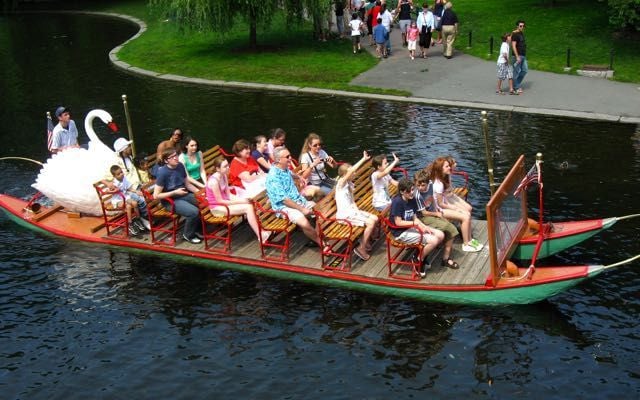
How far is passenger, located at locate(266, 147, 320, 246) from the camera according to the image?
13828 mm

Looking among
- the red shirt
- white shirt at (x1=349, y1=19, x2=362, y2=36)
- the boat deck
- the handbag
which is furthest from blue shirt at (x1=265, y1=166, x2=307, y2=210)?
white shirt at (x1=349, y1=19, x2=362, y2=36)

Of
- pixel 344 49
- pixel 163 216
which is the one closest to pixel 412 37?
pixel 344 49

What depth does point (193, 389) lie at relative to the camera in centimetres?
1104

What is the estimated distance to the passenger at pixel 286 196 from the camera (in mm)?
13828

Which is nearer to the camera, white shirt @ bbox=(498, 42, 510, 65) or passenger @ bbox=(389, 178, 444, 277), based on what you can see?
passenger @ bbox=(389, 178, 444, 277)

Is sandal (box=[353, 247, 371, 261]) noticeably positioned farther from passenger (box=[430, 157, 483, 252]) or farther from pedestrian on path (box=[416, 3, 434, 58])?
pedestrian on path (box=[416, 3, 434, 58])

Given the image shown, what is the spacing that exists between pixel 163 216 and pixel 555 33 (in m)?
21.3

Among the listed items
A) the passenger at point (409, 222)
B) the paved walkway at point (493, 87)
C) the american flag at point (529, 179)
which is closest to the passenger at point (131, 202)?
the passenger at point (409, 222)

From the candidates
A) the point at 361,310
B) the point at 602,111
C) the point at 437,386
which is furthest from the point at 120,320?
the point at 602,111

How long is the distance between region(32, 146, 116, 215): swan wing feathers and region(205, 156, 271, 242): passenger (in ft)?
8.56

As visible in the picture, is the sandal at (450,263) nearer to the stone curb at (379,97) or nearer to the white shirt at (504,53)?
the stone curb at (379,97)

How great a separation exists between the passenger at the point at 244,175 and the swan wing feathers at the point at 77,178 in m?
2.50

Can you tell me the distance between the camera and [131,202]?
15188 millimetres

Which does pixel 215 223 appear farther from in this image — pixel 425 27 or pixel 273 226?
pixel 425 27
